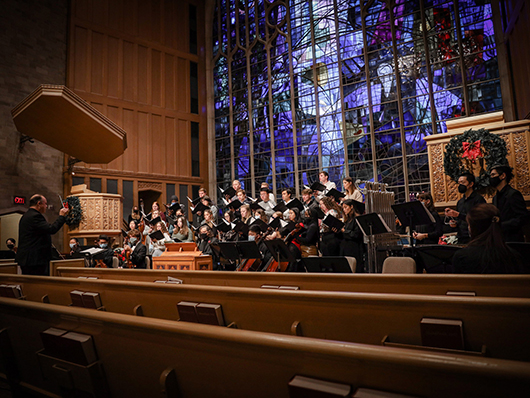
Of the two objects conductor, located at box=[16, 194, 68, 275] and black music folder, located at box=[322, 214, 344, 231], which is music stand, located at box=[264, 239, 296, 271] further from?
conductor, located at box=[16, 194, 68, 275]

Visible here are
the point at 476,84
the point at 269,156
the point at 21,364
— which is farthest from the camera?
the point at 269,156

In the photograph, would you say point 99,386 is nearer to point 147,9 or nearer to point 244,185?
point 244,185

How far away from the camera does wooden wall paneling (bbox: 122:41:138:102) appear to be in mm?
13258

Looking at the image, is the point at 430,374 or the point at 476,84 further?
the point at 476,84

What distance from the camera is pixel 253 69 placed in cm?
1370

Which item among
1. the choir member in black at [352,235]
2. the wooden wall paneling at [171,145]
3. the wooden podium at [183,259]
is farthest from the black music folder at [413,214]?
the wooden wall paneling at [171,145]

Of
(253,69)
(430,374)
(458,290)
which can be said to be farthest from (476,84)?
(430,374)

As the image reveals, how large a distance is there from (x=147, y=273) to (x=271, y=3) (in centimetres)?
1239

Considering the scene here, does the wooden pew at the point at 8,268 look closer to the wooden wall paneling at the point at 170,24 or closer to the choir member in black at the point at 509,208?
the choir member in black at the point at 509,208

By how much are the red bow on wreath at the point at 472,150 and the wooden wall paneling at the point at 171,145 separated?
10089 mm

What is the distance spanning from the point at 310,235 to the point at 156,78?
34.6 ft

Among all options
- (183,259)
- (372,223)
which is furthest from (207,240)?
(372,223)

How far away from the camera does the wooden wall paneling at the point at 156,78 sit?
13.9 metres

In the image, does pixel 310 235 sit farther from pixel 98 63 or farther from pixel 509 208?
pixel 98 63
